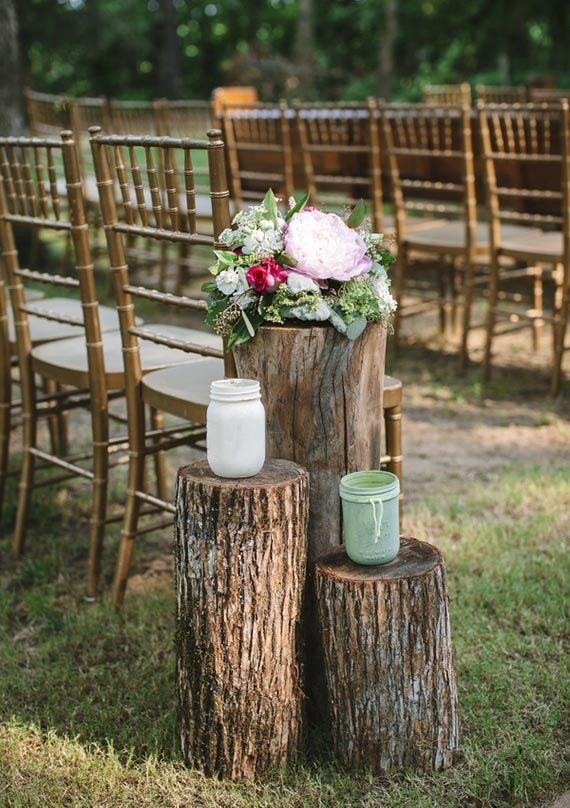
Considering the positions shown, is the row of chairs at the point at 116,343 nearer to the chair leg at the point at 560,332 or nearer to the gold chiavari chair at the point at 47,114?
the chair leg at the point at 560,332

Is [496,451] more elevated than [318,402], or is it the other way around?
[318,402]

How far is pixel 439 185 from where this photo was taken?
5.02m

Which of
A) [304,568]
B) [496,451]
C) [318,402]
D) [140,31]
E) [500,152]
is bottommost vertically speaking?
[496,451]

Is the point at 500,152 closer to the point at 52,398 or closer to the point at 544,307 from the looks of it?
the point at 544,307

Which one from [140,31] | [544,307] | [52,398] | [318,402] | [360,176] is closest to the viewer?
[318,402]

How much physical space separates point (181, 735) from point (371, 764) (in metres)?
0.41

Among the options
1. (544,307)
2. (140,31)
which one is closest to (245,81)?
(140,31)

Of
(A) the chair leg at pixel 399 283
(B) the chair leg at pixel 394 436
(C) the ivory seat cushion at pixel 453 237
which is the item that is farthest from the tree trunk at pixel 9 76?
(B) the chair leg at pixel 394 436

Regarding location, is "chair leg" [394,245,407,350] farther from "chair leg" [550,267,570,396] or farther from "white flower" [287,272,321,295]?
"white flower" [287,272,321,295]

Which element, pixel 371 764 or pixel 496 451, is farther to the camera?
pixel 496 451

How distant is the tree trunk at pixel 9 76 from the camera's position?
7621mm

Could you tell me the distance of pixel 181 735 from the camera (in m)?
2.24

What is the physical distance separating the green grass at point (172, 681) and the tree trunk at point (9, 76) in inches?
191

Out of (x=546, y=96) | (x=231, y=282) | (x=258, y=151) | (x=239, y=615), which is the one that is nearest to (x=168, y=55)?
(x=546, y=96)
